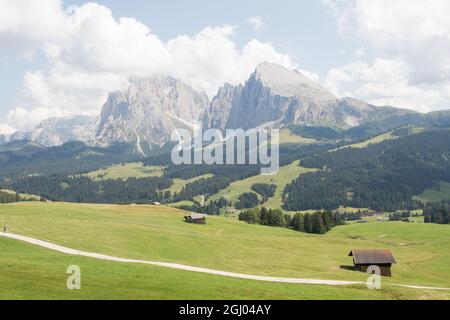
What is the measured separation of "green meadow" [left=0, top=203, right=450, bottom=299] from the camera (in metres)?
39.7

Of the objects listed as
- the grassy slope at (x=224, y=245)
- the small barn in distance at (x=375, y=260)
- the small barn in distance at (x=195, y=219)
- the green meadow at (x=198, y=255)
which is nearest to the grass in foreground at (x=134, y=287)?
the green meadow at (x=198, y=255)

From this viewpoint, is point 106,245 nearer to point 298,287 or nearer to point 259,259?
point 259,259

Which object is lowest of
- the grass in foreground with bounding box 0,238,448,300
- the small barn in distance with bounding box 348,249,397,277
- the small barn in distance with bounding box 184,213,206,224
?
the small barn in distance with bounding box 348,249,397,277

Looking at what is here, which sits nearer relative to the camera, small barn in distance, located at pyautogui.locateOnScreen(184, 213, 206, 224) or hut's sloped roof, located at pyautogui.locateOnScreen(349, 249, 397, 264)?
hut's sloped roof, located at pyautogui.locateOnScreen(349, 249, 397, 264)

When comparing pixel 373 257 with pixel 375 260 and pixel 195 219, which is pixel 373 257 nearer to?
pixel 375 260

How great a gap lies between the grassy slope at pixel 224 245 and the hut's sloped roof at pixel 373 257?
3827 millimetres

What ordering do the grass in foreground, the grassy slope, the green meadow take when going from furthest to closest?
the grassy slope
the green meadow
the grass in foreground

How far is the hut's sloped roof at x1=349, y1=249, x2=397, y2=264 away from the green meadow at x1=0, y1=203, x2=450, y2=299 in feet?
11.1

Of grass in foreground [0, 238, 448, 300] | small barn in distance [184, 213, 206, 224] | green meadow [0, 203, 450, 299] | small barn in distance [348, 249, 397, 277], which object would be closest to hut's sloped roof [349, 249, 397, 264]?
small barn in distance [348, 249, 397, 277]

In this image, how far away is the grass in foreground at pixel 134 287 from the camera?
34688 millimetres

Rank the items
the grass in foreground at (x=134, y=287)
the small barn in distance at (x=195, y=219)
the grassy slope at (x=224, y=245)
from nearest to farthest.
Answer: the grass in foreground at (x=134, y=287), the grassy slope at (x=224, y=245), the small barn in distance at (x=195, y=219)

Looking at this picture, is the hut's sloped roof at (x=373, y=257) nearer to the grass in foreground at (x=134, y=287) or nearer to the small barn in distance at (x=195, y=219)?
the grass in foreground at (x=134, y=287)

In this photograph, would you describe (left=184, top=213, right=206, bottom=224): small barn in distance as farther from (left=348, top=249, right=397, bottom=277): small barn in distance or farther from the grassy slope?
(left=348, top=249, right=397, bottom=277): small barn in distance
